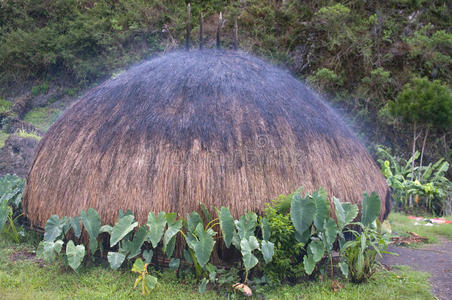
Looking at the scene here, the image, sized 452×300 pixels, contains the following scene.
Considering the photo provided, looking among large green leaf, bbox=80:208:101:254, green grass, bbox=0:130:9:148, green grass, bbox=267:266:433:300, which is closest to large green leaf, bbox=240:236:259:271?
green grass, bbox=267:266:433:300

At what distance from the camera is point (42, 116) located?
53.9 ft

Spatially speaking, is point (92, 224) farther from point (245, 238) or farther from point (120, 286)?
point (245, 238)

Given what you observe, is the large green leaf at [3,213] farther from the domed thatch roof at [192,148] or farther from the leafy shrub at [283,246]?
the leafy shrub at [283,246]

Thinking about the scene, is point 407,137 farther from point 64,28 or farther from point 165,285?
point 64,28

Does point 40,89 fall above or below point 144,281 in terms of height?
above

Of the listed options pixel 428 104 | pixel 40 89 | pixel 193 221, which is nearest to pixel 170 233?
pixel 193 221

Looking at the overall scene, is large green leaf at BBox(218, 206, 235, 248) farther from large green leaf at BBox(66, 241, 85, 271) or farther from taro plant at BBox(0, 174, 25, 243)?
taro plant at BBox(0, 174, 25, 243)

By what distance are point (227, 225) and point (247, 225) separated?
0.22m

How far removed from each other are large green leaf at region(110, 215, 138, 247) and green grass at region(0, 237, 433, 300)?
49 cm

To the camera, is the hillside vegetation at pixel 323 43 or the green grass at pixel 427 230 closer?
the green grass at pixel 427 230

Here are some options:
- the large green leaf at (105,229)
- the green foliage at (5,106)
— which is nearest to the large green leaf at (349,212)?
Result: the large green leaf at (105,229)

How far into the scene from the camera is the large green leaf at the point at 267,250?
377cm

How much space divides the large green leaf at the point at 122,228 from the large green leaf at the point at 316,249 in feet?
6.26

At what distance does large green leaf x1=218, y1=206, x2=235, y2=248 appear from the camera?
12.9 ft
